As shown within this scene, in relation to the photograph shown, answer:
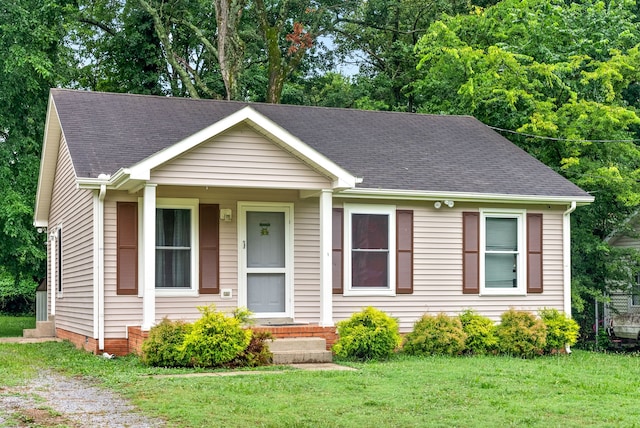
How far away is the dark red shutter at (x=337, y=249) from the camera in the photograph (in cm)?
1535

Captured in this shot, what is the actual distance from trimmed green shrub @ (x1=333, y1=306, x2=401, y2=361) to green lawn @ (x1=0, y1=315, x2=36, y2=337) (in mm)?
12135

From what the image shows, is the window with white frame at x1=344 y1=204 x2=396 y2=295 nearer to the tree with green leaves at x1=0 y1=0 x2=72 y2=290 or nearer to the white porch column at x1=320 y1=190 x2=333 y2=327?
the white porch column at x1=320 y1=190 x2=333 y2=327

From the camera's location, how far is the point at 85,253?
49.5ft

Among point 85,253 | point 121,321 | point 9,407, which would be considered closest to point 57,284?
point 85,253

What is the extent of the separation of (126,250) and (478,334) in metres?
6.05

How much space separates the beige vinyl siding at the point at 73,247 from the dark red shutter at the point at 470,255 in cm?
674

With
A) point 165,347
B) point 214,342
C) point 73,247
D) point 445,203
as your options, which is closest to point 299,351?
point 214,342

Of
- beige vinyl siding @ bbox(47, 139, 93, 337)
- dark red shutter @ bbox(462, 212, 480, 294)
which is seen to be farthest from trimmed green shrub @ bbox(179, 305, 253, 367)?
dark red shutter @ bbox(462, 212, 480, 294)

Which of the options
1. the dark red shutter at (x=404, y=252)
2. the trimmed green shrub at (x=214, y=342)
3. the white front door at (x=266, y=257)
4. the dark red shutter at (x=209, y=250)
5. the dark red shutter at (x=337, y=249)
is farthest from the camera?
the dark red shutter at (x=404, y=252)

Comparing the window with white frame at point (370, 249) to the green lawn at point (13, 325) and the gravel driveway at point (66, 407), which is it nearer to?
the gravel driveway at point (66, 407)

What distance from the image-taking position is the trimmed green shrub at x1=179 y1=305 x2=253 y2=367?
1212 centimetres

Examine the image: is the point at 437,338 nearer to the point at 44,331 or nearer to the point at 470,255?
the point at 470,255

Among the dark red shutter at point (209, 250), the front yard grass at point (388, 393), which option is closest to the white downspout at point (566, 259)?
the front yard grass at point (388, 393)

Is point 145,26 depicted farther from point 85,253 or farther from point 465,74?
point 85,253
